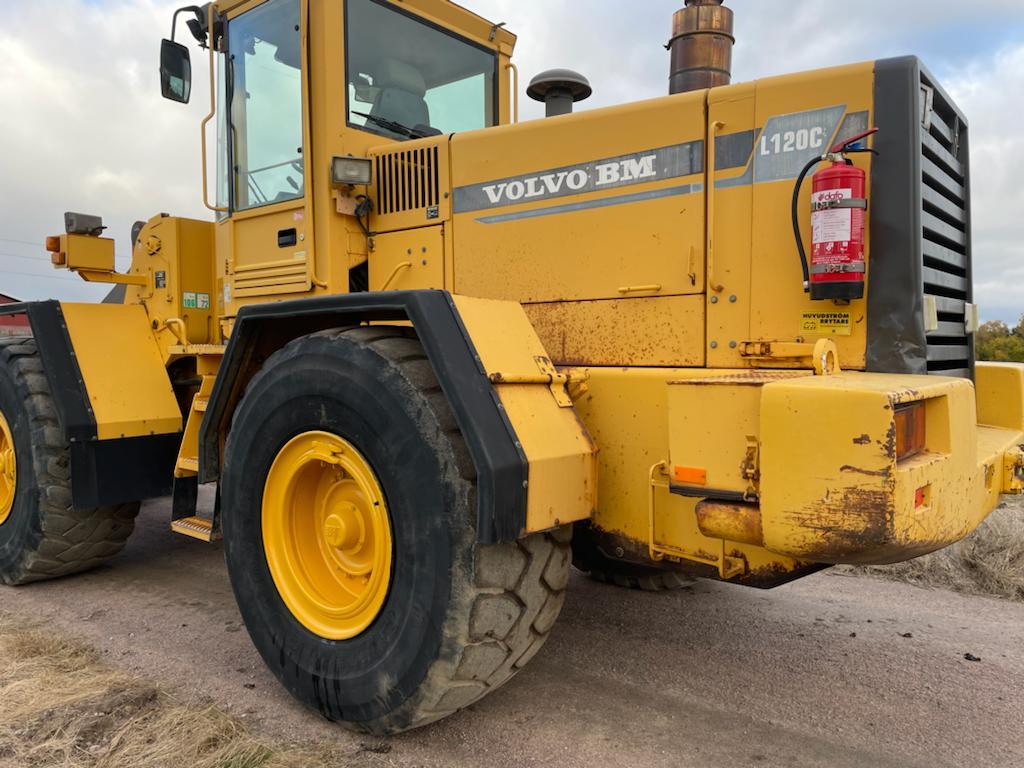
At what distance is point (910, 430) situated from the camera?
2.22m

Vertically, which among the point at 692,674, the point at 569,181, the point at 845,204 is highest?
the point at 569,181

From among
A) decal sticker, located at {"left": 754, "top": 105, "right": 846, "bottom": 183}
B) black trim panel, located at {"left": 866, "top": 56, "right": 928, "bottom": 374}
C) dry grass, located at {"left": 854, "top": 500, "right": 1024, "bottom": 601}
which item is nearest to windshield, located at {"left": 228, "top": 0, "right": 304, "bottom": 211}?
decal sticker, located at {"left": 754, "top": 105, "right": 846, "bottom": 183}

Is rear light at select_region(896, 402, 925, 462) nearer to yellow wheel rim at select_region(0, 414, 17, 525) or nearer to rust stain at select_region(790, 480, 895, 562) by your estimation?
rust stain at select_region(790, 480, 895, 562)

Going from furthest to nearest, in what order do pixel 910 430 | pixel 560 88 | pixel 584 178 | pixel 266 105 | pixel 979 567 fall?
pixel 979 567 < pixel 266 105 < pixel 560 88 < pixel 584 178 < pixel 910 430

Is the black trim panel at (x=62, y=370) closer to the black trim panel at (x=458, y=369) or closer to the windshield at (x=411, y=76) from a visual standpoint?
the black trim panel at (x=458, y=369)

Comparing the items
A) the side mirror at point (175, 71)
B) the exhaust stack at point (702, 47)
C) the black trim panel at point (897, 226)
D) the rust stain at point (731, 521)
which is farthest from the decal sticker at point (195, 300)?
the black trim panel at point (897, 226)

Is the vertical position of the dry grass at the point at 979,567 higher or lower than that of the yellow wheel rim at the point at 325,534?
lower

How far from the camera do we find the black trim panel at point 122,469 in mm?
4062

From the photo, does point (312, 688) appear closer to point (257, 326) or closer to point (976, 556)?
point (257, 326)

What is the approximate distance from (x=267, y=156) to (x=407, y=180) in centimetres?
88

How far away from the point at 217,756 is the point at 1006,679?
312 centimetres

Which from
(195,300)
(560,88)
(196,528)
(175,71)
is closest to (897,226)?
(560,88)

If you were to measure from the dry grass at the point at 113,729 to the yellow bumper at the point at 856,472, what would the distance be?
1.60 meters

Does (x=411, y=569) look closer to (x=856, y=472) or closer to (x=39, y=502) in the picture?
(x=856, y=472)
